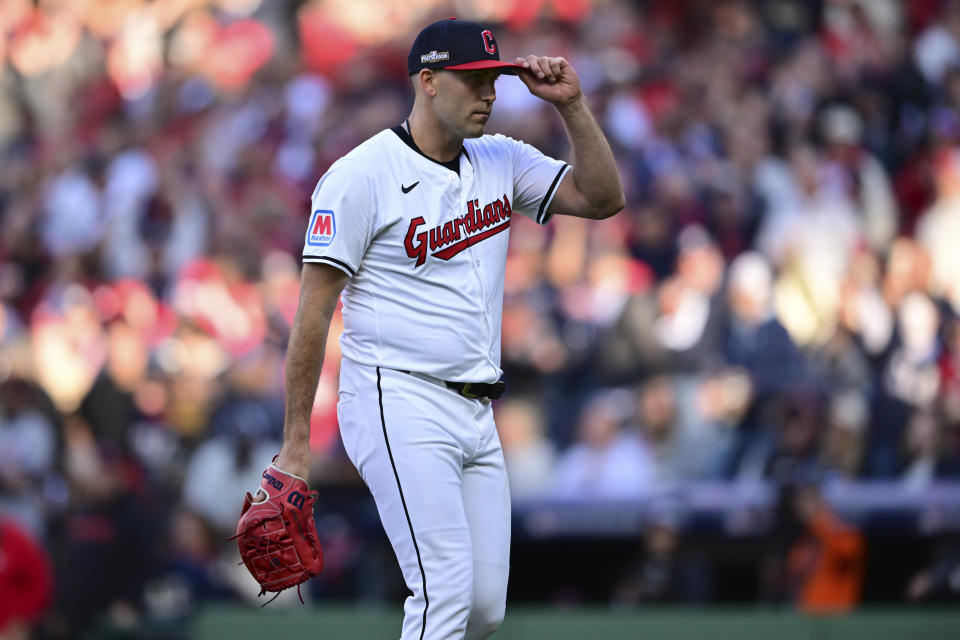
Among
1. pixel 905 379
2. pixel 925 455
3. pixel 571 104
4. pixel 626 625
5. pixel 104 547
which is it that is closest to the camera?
pixel 571 104

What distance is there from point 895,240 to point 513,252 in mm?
2615

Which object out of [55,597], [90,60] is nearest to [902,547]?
[55,597]

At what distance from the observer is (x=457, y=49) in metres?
3.99

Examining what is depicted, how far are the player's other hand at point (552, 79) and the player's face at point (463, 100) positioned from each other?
163mm

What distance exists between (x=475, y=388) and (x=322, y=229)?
2.17 feet

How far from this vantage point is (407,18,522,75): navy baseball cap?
3982mm

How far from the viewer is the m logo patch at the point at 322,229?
3.86 metres

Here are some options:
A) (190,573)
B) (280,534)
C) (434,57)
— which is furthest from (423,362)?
(190,573)

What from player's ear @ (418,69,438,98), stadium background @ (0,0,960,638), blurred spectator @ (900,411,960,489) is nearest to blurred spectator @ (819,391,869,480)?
stadium background @ (0,0,960,638)

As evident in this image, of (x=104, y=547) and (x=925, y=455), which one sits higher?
(x=925, y=455)

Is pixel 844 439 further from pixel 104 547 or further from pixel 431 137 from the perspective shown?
pixel 104 547

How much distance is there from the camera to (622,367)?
29.0 feet

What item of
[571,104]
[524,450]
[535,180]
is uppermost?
[571,104]

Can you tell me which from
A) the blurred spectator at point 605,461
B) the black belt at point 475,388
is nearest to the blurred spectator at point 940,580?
the blurred spectator at point 605,461
